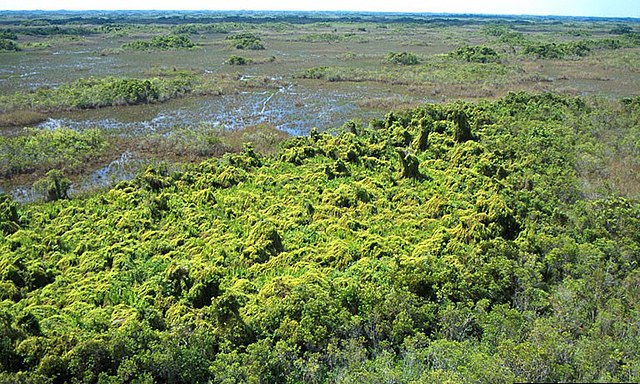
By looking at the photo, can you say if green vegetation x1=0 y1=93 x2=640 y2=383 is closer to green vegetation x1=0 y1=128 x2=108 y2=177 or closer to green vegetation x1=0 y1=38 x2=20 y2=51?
green vegetation x1=0 y1=128 x2=108 y2=177

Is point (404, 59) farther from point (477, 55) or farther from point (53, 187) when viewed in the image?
point (53, 187)

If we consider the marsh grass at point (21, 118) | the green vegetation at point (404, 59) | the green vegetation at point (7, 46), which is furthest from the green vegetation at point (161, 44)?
the marsh grass at point (21, 118)

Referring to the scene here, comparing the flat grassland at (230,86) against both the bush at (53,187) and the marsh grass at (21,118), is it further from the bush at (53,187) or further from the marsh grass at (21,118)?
the bush at (53,187)

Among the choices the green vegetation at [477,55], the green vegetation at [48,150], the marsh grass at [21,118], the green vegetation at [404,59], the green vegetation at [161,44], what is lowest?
the green vegetation at [48,150]

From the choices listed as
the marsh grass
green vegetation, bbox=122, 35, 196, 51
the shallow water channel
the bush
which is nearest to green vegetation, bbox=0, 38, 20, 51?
green vegetation, bbox=122, 35, 196, 51

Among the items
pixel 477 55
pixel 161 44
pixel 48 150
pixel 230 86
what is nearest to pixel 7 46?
pixel 161 44

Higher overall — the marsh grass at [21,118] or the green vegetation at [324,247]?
the marsh grass at [21,118]

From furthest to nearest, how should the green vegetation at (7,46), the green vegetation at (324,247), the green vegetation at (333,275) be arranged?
the green vegetation at (7,46)
the green vegetation at (324,247)
the green vegetation at (333,275)
